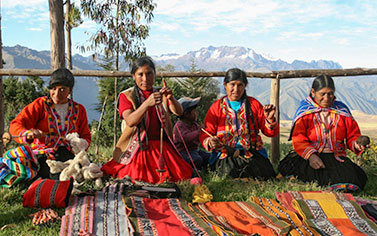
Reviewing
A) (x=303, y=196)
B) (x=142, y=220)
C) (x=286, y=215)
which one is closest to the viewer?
(x=142, y=220)

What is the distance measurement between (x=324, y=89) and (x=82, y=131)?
278cm

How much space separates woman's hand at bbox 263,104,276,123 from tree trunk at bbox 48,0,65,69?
314 cm

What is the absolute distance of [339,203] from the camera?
3197mm

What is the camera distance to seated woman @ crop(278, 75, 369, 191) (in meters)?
4.00

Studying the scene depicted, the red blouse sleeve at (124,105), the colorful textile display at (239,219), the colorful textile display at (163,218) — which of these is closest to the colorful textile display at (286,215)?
the colorful textile display at (239,219)

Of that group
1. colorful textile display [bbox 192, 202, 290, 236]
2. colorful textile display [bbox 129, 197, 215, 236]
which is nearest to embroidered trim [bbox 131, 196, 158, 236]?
colorful textile display [bbox 129, 197, 215, 236]

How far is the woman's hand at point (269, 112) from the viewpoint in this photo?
3.87m

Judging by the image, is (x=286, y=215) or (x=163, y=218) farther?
(x=286, y=215)

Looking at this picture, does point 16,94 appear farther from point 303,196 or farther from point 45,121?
point 303,196

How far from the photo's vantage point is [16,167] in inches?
140

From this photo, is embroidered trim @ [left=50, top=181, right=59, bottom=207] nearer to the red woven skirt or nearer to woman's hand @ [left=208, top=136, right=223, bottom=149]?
the red woven skirt

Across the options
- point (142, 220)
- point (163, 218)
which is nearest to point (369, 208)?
point (163, 218)

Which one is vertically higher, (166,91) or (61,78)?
(61,78)

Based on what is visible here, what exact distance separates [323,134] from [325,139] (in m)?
0.06
